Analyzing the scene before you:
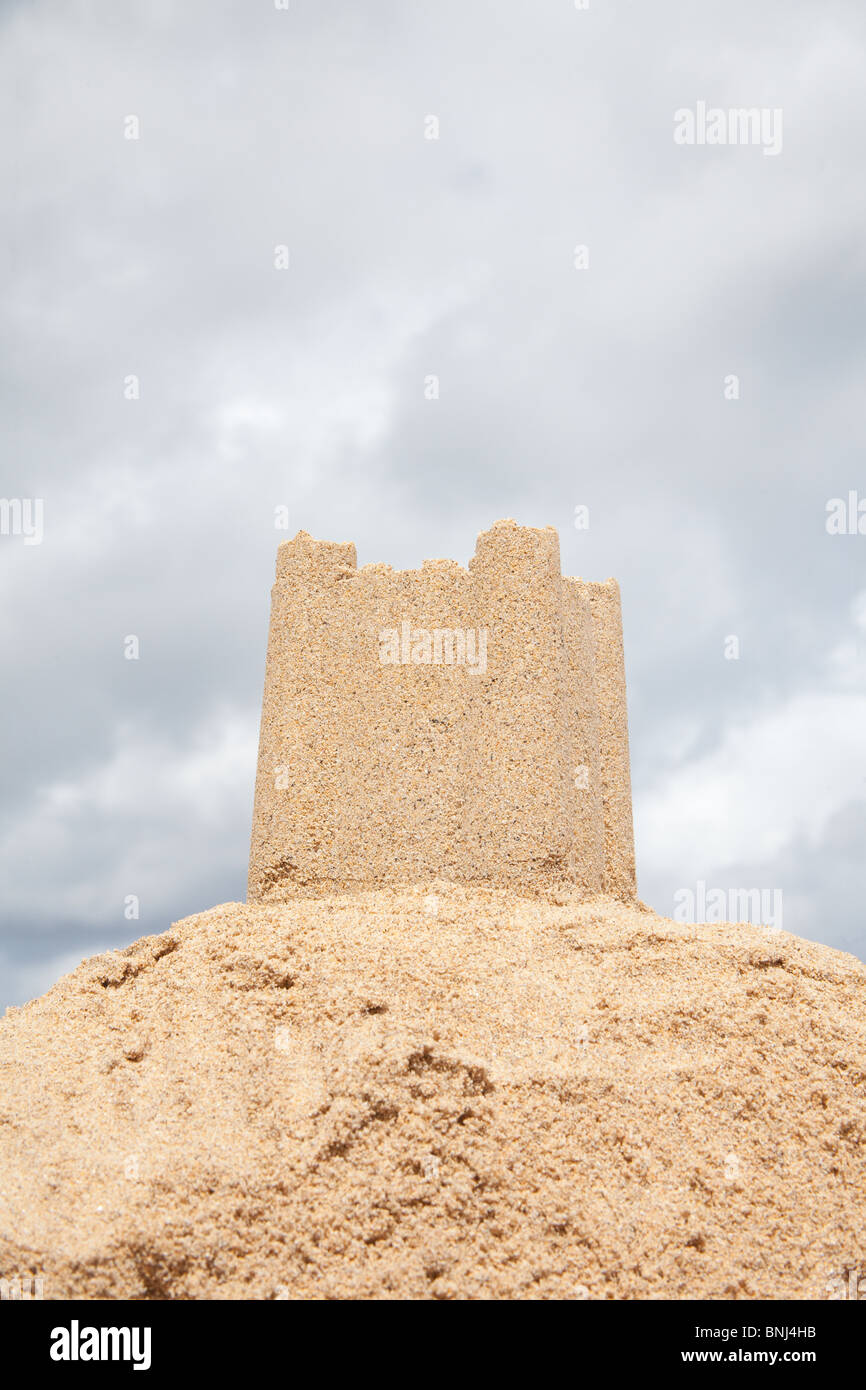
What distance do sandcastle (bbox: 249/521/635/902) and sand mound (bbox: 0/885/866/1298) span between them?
59.1 inches

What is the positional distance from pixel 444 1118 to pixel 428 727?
4.70m

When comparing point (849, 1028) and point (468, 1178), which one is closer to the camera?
point (468, 1178)

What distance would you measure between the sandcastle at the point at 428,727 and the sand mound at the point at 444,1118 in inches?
59.1

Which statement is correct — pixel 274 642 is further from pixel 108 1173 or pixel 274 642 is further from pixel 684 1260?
pixel 684 1260

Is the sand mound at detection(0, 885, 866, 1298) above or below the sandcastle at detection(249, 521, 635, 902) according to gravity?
below

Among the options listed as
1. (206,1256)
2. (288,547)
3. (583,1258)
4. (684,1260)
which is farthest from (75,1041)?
(288,547)

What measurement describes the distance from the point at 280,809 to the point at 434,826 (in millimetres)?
1556

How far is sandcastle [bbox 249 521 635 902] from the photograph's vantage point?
10289 millimetres

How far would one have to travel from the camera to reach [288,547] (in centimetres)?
1185

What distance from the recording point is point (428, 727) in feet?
35.9

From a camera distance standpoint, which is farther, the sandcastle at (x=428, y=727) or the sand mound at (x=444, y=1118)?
the sandcastle at (x=428, y=727)

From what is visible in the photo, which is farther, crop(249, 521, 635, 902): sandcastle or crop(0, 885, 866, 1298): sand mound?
crop(249, 521, 635, 902): sandcastle

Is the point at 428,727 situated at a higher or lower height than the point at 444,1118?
higher

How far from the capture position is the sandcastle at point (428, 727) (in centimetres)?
1029
